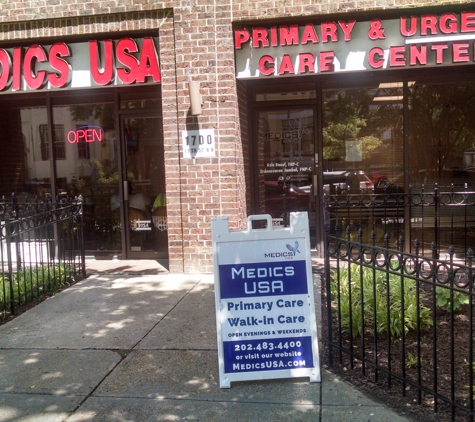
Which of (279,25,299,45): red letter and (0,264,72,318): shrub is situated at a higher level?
(279,25,299,45): red letter

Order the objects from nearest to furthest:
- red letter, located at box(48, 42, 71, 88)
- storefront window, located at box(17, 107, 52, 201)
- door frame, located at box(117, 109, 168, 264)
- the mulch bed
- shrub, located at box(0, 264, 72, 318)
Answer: the mulch bed < shrub, located at box(0, 264, 72, 318) < red letter, located at box(48, 42, 71, 88) < door frame, located at box(117, 109, 168, 264) < storefront window, located at box(17, 107, 52, 201)

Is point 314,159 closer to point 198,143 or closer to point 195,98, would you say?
point 198,143

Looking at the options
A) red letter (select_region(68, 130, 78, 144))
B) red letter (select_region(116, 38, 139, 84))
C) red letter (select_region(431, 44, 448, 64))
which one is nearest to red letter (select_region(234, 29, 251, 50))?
red letter (select_region(116, 38, 139, 84))

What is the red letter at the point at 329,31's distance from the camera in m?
7.19

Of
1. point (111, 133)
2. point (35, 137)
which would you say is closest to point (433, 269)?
point (111, 133)

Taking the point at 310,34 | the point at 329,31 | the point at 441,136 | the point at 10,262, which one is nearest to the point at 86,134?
the point at 10,262

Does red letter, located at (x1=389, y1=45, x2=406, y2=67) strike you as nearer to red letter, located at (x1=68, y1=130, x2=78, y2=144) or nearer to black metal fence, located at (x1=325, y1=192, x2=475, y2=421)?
black metal fence, located at (x1=325, y1=192, x2=475, y2=421)

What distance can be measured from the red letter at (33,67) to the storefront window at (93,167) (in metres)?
1.11

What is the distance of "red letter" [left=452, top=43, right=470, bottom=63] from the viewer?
6.87 meters

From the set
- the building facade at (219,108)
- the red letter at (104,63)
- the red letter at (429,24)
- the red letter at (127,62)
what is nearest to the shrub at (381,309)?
the building facade at (219,108)

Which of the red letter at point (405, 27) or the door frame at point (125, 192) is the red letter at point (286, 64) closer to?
the red letter at point (405, 27)

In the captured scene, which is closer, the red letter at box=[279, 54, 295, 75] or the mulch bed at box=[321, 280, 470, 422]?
the mulch bed at box=[321, 280, 470, 422]

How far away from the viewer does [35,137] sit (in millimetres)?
9211

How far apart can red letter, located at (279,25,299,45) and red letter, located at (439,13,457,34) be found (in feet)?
6.05
